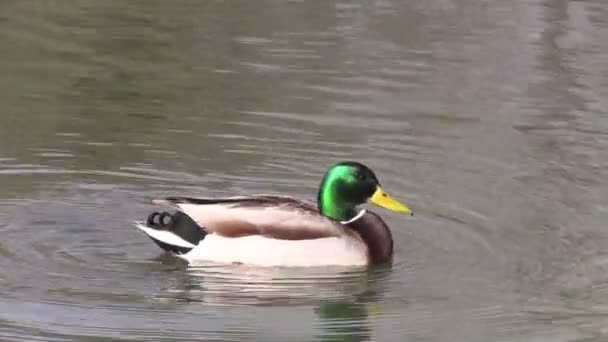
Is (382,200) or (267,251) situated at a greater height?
(382,200)

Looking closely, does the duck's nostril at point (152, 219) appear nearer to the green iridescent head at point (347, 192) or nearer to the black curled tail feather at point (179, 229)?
the black curled tail feather at point (179, 229)

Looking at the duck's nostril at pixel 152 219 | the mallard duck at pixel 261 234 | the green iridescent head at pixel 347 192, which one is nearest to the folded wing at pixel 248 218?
the mallard duck at pixel 261 234

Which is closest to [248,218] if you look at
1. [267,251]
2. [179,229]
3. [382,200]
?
[267,251]

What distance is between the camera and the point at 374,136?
1284cm

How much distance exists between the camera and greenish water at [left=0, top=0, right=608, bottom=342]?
30.2 ft

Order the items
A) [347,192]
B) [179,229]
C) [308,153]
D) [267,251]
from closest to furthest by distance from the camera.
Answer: [267,251], [179,229], [347,192], [308,153]

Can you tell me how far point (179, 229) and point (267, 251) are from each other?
55 centimetres

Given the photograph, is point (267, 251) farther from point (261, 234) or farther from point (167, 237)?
point (167, 237)

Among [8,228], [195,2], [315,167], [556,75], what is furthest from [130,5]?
[8,228]

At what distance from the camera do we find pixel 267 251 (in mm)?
10070

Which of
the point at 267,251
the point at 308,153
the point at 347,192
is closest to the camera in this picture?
the point at 267,251

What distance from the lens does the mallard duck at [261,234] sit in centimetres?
1009

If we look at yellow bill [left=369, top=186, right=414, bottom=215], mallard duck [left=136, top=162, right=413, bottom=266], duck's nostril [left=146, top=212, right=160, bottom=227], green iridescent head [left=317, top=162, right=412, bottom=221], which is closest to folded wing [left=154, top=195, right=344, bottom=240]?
mallard duck [left=136, top=162, right=413, bottom=266]

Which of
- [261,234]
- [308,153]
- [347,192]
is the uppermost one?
[347,192]
